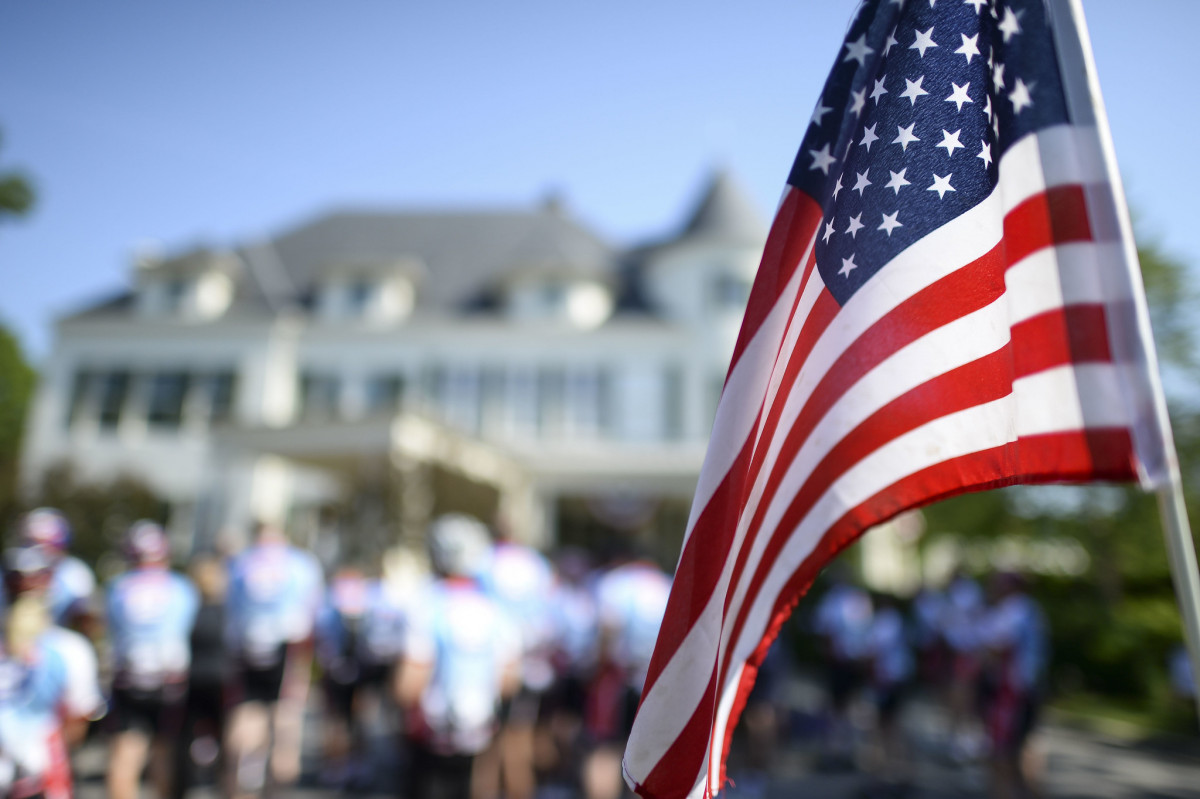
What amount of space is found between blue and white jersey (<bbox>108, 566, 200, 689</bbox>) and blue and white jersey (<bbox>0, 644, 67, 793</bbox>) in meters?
2.27

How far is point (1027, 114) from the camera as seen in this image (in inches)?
86.6

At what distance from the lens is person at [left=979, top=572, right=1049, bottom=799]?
612cm

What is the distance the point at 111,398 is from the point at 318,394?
6.05 m

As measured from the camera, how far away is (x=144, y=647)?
18.6 feet

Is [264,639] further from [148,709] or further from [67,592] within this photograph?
[67,592]

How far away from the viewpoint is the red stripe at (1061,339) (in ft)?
6.61

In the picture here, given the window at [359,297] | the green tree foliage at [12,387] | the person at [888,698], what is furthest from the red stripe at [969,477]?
the green tree foliage at [12,387]

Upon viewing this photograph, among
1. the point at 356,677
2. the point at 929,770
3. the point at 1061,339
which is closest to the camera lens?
the point at 1061,339

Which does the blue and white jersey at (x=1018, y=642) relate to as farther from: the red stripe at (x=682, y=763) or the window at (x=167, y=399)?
the window at (x=167, y=399)

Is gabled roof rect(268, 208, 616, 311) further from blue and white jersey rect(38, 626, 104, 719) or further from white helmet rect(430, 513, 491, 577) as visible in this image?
blue and white jersey rect(38, 626, 104, 719)

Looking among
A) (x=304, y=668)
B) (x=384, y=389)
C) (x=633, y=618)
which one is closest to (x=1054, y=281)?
(x=633, y=618)

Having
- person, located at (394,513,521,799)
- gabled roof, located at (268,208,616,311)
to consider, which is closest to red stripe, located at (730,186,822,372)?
person, located at (394,513,521,799)

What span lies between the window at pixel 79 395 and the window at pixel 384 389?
27.1 ft

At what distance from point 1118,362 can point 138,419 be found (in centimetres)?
2680
